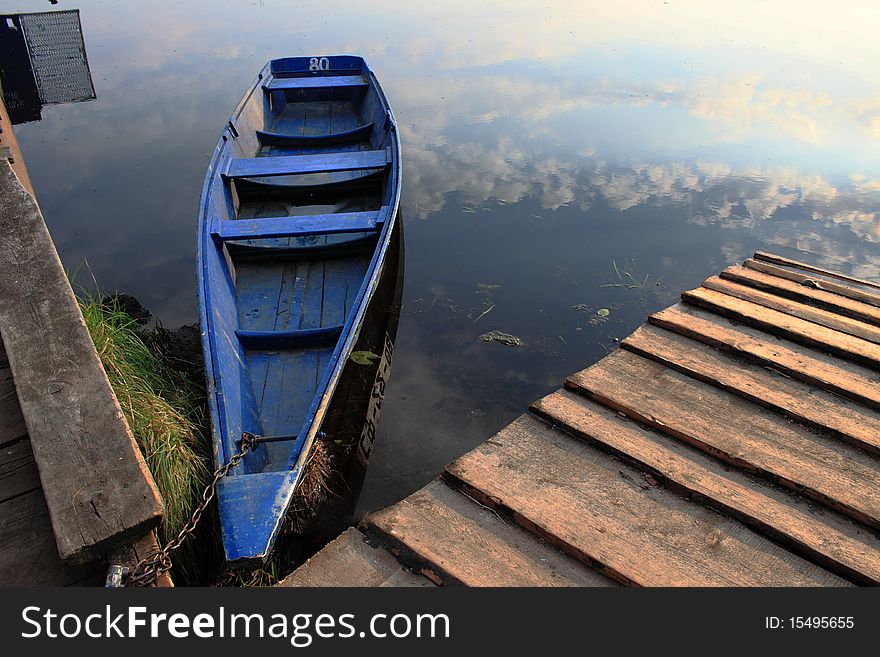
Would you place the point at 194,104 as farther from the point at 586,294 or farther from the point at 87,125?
the point at 586,294

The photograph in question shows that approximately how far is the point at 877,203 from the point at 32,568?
9156mm

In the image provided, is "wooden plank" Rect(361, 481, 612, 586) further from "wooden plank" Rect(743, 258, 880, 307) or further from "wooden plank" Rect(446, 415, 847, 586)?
"wooden plank" Rect(743, 258, 880, 307)

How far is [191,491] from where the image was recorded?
341cm

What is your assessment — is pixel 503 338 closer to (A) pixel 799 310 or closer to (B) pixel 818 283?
(A) pixel 799 310

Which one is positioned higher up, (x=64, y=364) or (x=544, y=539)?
(x=64, y=364)

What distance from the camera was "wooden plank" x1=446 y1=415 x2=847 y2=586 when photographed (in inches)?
93.4

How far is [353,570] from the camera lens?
235 centimetres

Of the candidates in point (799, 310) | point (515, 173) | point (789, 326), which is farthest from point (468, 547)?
point (515, 173)

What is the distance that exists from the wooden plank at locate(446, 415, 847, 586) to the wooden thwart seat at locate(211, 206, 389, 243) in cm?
288

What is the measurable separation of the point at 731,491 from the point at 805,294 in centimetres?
249

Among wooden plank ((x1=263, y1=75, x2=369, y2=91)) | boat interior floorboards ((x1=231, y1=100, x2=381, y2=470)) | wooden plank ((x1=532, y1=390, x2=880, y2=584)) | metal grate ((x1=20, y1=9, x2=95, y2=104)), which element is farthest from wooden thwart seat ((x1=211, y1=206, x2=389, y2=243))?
metal grate ((x1=20, y1=9, x2=95, y2=104))

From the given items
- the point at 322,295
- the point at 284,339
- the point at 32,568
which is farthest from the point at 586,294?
the point at 32,568

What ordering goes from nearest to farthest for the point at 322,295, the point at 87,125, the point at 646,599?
the point at 646,599, the point at 322,295, the point at 87,125

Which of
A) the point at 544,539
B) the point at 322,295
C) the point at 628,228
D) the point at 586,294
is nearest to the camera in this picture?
the point at 544,539
